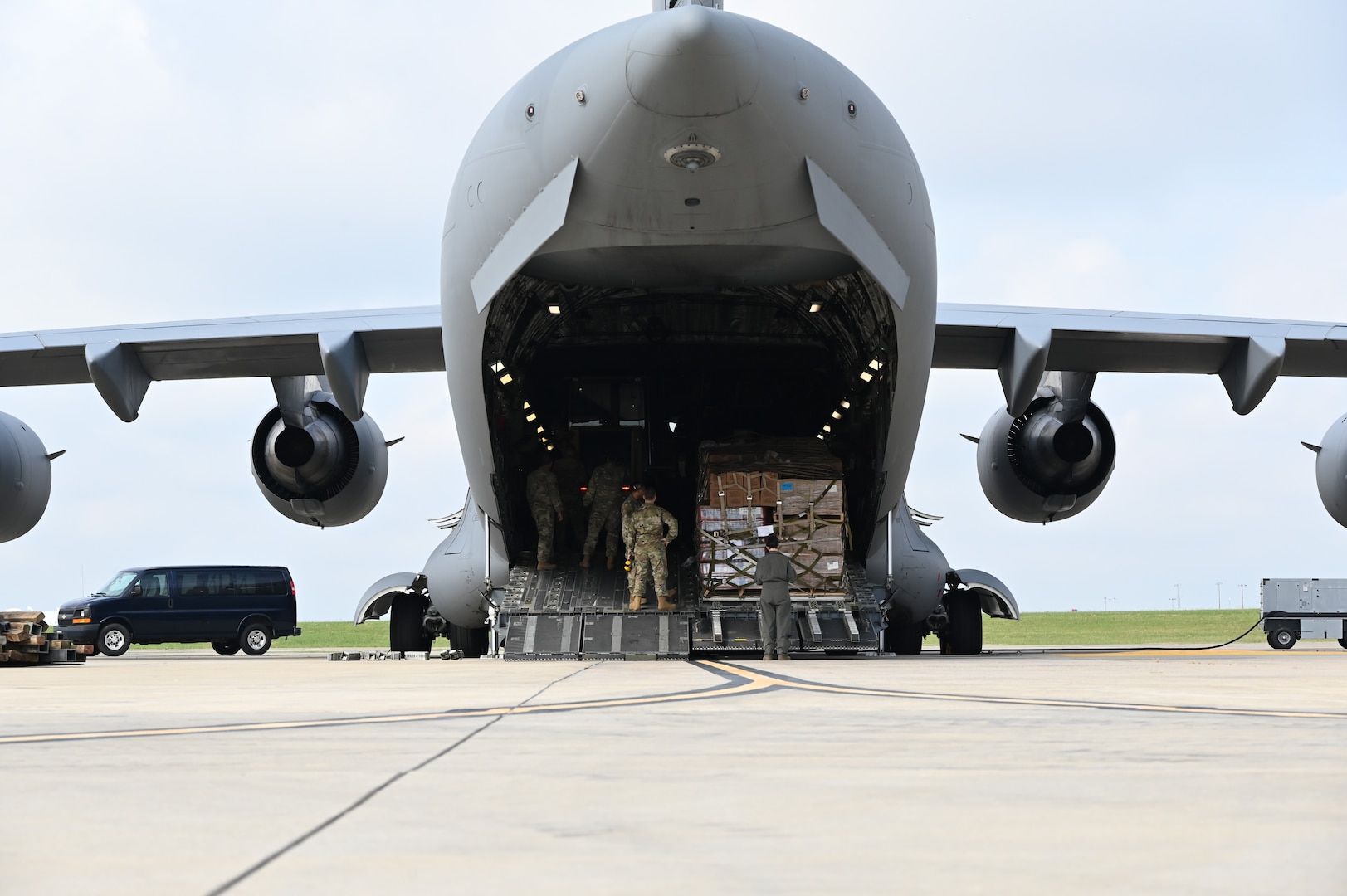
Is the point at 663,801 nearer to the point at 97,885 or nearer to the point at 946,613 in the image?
the point at 97,885

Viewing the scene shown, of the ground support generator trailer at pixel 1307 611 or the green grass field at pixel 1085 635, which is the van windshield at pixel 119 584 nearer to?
the green grass field at pixel 1085 635

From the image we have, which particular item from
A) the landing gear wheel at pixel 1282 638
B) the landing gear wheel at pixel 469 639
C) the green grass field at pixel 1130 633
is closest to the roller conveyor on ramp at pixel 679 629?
the landing gear wheel at pixel 469 639

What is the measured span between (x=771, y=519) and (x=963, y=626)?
424 centimetres

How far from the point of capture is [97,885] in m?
1.67

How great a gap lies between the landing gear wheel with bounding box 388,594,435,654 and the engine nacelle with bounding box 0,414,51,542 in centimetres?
408

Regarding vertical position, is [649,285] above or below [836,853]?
above

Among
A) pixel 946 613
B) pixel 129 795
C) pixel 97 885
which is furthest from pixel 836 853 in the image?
pixel 946 613

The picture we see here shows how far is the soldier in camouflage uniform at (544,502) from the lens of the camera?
1261 centimetres

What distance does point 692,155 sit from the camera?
8688mm

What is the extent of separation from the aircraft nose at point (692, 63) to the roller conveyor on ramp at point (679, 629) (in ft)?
14.3

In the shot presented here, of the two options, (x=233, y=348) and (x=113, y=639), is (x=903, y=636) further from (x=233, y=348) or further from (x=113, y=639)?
(x=113, y=639)

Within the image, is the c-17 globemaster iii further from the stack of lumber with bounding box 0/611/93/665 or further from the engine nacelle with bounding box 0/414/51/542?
the stack of lumber with bounding box 0/611/93/665

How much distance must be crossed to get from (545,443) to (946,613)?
16.4 feet

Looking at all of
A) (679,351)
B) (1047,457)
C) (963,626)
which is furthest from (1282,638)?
(679,351)
